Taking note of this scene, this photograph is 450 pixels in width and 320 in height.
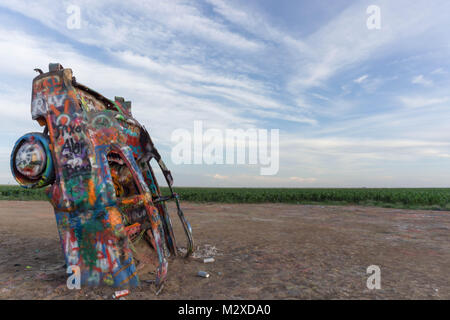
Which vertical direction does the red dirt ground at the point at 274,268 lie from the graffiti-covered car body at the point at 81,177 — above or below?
below

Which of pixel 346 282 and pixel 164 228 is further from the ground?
pixel 164 228

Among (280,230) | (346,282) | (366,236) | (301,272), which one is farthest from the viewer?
(280,230)

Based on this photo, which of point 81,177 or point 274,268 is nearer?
point 81,177

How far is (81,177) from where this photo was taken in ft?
14.2

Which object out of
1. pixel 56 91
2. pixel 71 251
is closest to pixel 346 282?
pixel 71 251

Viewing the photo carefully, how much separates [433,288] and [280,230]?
5.93 meters

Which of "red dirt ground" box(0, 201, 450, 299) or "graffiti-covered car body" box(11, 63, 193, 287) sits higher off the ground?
"graffiti-covered car body" box(11, 63, 193, 287)

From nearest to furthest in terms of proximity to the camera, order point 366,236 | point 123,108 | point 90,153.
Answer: point 90,153 < point 123,108 < point 366,236

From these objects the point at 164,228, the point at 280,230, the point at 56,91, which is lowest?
the point at 280,230

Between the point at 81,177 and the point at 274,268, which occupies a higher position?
the point at 81,177

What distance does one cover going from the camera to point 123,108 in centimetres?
628

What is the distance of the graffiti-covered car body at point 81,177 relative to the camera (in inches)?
165

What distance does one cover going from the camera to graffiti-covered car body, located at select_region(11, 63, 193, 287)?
4195 millimetres
